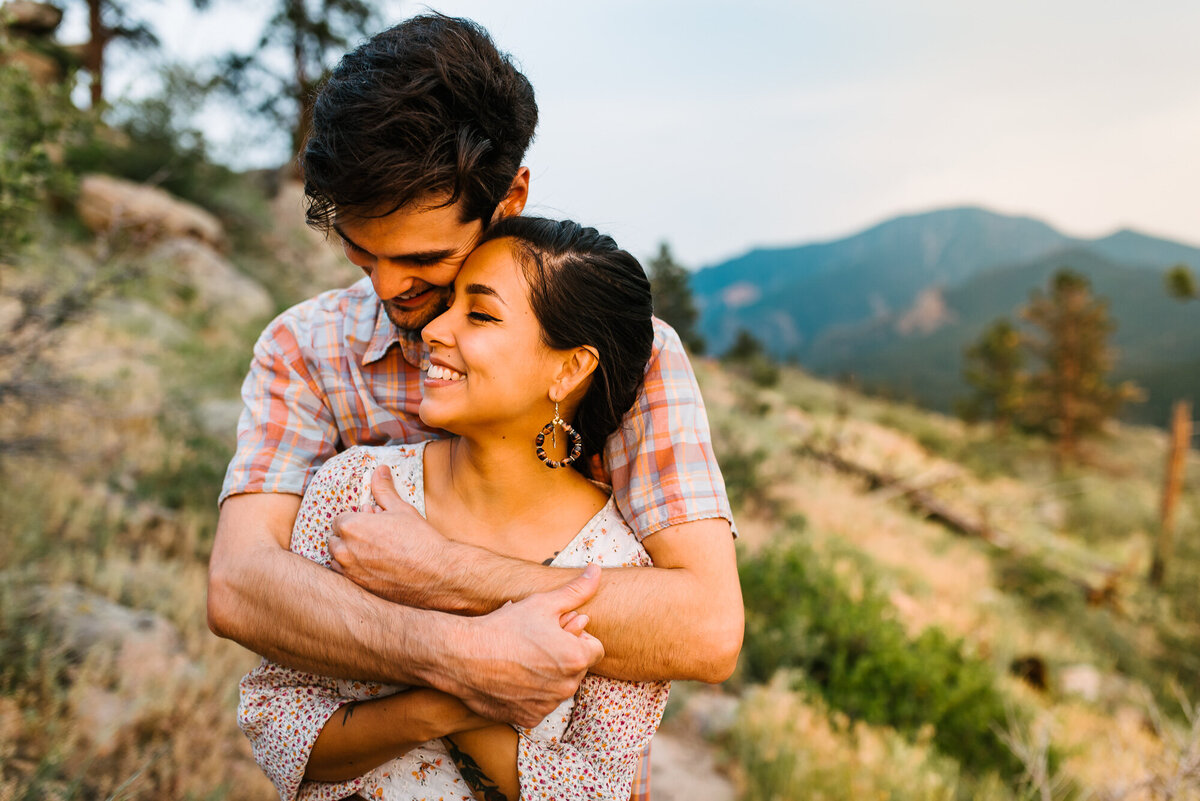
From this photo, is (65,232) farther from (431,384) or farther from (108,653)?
(431,384)

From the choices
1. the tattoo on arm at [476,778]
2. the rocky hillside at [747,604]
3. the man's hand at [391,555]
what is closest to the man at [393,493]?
the man's hand at [391,555]

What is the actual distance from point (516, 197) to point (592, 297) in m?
0.58

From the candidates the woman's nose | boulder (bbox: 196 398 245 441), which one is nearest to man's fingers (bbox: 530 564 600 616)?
the woman's nose

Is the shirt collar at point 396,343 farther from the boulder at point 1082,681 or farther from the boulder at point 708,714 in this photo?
the boulder at point 1082,681

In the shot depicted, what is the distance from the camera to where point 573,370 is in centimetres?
212

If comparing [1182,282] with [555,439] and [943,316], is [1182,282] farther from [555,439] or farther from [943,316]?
[943,316]

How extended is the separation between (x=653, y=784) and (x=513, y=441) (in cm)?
321

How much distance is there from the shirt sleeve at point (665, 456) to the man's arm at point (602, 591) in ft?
0.61

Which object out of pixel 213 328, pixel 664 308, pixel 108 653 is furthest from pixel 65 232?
pixel 108 653

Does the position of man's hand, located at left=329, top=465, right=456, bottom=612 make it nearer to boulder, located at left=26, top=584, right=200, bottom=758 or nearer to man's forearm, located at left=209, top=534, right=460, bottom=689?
man's forearm, located at left=209, top=534, right=460, bottom=689

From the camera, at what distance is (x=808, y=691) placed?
5.71 m

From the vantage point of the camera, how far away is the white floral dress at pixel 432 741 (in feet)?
6.03

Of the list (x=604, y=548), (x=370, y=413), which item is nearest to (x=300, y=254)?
(x=370, y=413)

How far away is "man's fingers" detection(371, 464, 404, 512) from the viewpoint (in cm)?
201
